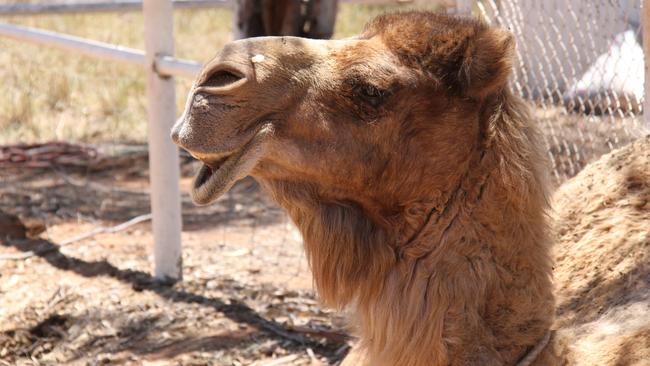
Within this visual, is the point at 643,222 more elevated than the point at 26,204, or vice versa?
the point at 643,222

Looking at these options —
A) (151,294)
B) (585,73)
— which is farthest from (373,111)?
(585,73)

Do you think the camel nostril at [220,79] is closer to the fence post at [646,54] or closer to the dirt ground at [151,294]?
the fence post at [646,54]

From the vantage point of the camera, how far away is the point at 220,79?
2.47m

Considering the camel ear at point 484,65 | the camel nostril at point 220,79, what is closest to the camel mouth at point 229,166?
the camel nostril at point 220,79

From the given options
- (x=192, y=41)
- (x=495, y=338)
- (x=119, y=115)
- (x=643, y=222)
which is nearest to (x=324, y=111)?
(x=495, y=338)

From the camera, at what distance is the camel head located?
8.25 feet

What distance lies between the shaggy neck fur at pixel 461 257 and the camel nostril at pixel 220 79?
1.07ft

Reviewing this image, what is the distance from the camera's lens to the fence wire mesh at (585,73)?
4.59 m

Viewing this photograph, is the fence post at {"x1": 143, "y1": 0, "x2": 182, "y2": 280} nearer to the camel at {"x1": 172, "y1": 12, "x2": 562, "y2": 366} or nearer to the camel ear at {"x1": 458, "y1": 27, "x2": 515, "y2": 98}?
the camel at {"x1": 172, "y1": 12, "x2": 562, "y2": 366}

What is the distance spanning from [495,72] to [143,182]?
→ 5.73 meters

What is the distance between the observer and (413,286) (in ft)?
8.61

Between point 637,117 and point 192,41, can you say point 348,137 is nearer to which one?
point 637,117

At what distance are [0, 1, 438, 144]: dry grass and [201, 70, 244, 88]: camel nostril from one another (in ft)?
22.3

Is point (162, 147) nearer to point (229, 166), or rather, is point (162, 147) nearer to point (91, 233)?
point (91, 233)
